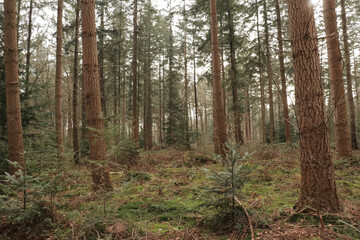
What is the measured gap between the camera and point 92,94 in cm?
539

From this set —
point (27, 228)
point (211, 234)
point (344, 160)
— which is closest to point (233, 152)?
point (211, 234)

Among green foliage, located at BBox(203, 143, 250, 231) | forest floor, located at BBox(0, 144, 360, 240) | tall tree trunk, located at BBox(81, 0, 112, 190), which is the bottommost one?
forest floor, located at BBox(0, 144, 360, 240)

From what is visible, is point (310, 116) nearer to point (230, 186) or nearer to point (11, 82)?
point (230, 186)

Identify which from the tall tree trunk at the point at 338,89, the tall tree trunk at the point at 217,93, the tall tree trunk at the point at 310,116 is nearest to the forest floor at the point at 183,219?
the tall tree trunk at the point at 310,116

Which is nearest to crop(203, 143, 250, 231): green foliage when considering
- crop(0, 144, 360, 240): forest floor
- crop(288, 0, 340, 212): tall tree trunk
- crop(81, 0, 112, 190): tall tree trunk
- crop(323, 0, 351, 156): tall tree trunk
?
crop(0, 144, 360, 240): forest floor

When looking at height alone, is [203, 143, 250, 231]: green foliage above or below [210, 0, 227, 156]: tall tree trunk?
below

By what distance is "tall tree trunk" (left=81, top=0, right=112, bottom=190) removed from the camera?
17.3ft

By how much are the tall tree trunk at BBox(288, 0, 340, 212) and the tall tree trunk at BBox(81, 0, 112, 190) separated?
4333 mm

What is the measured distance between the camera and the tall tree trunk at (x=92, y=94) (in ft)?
17.3

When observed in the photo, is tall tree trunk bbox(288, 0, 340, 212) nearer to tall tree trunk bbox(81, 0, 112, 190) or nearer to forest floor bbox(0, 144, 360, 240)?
forest floor bbox(0, 144, 360, 240)

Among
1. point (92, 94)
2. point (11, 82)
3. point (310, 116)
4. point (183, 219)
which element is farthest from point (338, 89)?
point (11, 82)

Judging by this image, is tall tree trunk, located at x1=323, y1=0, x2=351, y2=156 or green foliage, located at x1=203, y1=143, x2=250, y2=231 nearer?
green foliage, located at x1=203, y1=143, x2=250, y2=231

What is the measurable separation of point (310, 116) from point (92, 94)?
4.86m

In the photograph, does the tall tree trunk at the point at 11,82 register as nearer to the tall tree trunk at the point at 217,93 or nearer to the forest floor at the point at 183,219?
the forest floor at the point at 183,219
